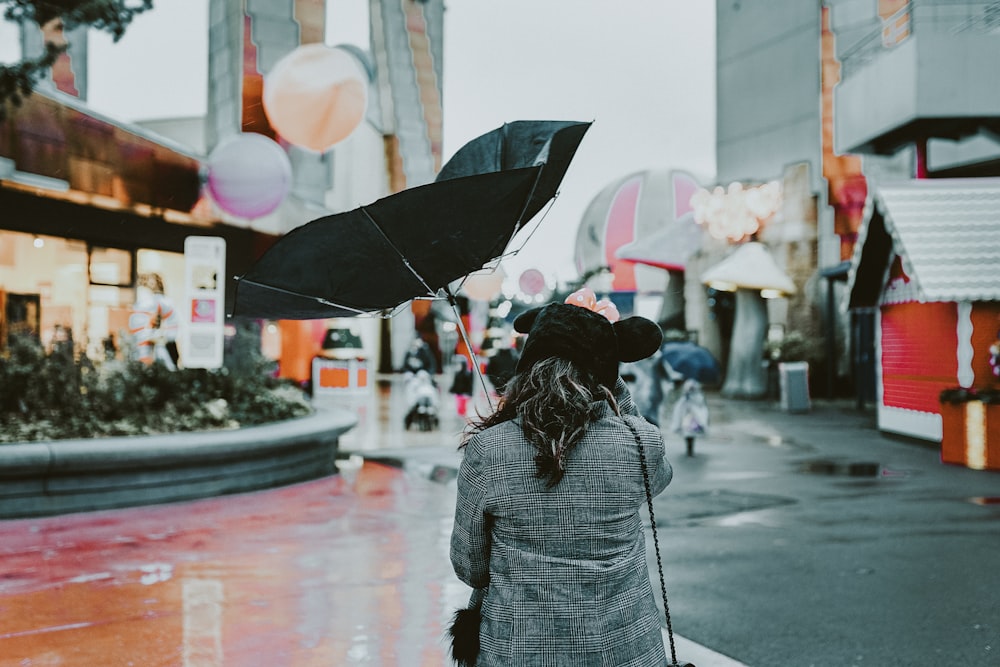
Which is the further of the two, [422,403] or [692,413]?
[422,403]

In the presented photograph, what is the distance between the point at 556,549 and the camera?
7.29 feet

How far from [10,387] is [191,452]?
2.20 metres

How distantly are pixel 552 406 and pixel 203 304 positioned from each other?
1021cm

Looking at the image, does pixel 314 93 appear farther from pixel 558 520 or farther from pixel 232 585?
pixel 558 520

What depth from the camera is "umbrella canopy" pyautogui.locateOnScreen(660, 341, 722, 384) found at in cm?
1146

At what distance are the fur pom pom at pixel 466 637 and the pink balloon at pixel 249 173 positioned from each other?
10911mm

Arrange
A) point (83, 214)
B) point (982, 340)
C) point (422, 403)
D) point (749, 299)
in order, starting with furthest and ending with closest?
point (749, 299) → point (83, 214) → point (422, 403) → point (982, 340)

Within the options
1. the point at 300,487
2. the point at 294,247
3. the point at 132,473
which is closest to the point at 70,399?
the point at 132,473

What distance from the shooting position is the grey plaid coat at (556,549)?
7.18ft

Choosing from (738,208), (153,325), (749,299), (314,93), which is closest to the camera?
(314,93)

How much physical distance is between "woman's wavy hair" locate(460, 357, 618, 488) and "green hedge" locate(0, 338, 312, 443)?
7762mm

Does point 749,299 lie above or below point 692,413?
above

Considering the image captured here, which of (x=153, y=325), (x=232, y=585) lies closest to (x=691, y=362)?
(x=153, y=325)

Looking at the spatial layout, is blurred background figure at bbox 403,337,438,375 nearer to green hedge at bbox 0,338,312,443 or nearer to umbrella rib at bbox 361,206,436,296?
green hedge at bbox 0,338,312,443
